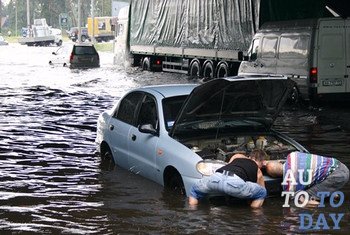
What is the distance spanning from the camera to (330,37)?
17.3 m

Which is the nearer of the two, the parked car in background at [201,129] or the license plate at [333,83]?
the parked car in background at [201,129]

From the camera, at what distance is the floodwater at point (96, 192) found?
7.02 metres

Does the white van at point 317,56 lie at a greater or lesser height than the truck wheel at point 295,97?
greater

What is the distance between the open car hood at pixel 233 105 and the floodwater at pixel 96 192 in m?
0.98

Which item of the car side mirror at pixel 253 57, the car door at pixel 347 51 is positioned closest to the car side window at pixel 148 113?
the car door at pixel 347 51

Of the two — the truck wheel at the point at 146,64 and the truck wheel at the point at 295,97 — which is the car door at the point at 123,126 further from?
the truck wheel at the point at 146,64

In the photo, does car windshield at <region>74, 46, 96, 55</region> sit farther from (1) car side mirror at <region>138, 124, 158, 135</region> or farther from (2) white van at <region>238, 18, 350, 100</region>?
(1) car side mirror at <region>138, 124, 158, 135</region>

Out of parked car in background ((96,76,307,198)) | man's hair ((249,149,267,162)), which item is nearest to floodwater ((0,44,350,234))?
parked car in background ((96,76,307,198))

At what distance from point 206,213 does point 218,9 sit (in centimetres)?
2073

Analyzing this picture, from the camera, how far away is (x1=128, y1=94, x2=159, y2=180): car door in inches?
335

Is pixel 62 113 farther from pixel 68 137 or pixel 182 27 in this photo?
pixel 182 27

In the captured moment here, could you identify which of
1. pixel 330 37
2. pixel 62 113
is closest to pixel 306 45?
pixel 330 37

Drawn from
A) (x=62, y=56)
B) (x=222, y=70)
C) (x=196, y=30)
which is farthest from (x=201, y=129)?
(x=62, y=56)

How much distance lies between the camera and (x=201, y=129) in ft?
27.5
